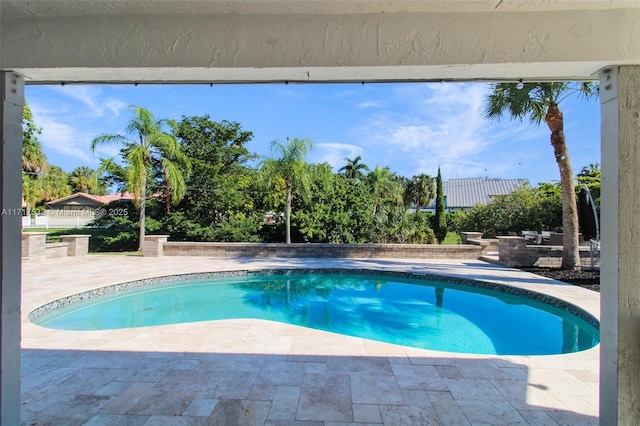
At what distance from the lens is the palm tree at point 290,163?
551 inches

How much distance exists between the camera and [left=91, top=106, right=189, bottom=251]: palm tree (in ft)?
47.0

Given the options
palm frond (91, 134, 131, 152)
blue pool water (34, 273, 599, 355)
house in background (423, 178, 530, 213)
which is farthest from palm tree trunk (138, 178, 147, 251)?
house in background (423, 178, 530, 213)

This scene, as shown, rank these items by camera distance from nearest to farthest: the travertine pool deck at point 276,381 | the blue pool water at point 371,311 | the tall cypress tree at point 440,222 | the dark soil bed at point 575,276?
the travertine pool deck at point 276,381
the blue pool water at point 371,311
the dark soil bed at point 575,276
the tall cypress tree at point 440,222

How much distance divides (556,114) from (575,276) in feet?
16.1

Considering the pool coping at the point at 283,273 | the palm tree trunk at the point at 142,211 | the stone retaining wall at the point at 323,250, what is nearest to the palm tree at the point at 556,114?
the pool coping at the point at 283,273

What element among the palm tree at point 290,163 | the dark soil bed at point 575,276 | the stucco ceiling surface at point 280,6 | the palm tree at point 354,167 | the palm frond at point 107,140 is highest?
the palm tree at point 354,167

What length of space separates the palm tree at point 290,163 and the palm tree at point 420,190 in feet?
88.5

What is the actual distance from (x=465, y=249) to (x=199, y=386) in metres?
13.0

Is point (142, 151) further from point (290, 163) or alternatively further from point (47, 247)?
point (290, 163)

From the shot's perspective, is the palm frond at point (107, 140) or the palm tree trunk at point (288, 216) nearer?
the palm frond at point (107, 140)

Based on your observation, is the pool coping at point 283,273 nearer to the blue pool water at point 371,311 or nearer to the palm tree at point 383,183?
the blue pool water at point 371,311

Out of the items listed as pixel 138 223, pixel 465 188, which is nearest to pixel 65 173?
pixel 138 223

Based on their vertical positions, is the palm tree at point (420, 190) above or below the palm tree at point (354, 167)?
below

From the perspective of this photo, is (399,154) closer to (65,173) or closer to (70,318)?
(70,318)
